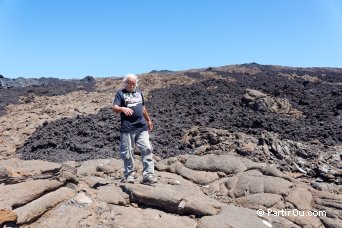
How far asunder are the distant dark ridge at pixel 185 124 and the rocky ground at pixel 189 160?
3 cm

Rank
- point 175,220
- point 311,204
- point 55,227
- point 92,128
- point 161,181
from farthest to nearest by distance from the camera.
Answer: point 92,128 < point 161,181 < point 311,204 < point 175,220 < point 55,227

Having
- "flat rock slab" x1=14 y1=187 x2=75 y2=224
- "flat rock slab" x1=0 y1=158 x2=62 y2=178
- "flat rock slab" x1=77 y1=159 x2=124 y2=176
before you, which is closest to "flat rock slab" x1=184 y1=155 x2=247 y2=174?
"flat rock slab" x1=77 y1=159 x2=124 y2=176

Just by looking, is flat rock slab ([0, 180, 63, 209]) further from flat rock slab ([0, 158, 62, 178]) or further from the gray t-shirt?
the gray t-shirt

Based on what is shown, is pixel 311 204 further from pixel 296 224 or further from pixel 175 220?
pixel 175 220

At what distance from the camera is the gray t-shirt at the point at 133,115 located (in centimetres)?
667

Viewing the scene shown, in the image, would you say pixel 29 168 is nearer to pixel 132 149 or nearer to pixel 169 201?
pixel 132 149

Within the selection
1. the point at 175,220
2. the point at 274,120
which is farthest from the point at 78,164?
the point at 274,120

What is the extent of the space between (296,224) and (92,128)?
726cm

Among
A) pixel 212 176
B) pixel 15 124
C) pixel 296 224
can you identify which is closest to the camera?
pixel 296 224

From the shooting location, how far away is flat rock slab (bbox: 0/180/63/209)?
17.7 ft

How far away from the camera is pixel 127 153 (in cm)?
668

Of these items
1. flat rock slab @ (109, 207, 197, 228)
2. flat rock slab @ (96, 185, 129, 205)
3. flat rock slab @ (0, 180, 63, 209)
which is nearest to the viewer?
flat rock slab @ (0, 180, 63, 209)

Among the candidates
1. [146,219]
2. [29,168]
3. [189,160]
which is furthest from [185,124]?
[146,219]

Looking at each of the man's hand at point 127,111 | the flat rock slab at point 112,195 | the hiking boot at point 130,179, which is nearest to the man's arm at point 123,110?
the man's hand at point 127,111
